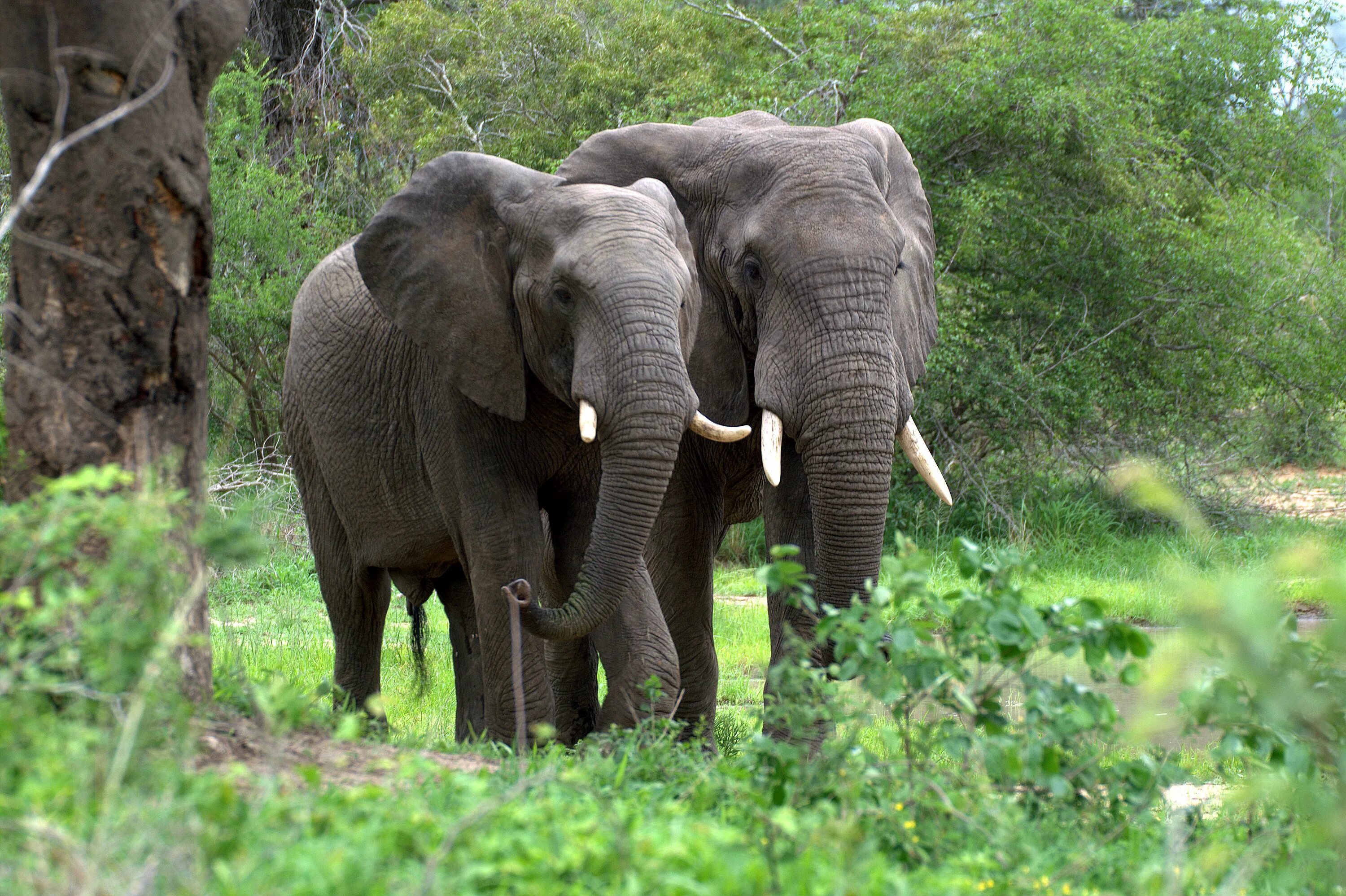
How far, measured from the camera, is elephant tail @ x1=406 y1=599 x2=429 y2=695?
25.0 feet

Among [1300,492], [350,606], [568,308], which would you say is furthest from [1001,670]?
[1300,492]

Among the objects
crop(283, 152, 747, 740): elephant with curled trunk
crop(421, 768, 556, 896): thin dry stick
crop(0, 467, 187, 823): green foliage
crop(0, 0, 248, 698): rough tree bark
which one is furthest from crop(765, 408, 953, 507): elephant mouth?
crop(0, 467, 187, 823): green foliage

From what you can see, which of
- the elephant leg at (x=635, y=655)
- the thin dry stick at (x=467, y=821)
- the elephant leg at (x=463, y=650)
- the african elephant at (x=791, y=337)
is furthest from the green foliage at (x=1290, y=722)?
the elephant leg at (x=463, y=650)

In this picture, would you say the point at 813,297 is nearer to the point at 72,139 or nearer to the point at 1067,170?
the point at 72,139

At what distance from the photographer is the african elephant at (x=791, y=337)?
17.9ft

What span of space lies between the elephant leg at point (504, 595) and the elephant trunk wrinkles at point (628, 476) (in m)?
0.59

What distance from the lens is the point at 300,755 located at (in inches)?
138

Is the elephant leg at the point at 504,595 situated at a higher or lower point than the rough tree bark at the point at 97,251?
lower

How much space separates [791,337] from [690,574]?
133 centimetres

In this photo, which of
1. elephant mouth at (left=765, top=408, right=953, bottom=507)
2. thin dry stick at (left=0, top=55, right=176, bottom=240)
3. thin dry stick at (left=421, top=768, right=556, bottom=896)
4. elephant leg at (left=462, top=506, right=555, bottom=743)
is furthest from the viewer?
elephant leg at (left=462, top=506, right=555, bottom=743)

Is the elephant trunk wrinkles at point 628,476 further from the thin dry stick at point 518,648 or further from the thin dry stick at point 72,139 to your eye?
the thin dry stick at point 72,139

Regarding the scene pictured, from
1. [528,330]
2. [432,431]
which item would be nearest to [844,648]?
[528,330]

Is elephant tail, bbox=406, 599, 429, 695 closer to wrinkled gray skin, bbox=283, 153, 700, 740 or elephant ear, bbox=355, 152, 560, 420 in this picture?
wrinkled gray skin, bbox=283, 153, 700, 740

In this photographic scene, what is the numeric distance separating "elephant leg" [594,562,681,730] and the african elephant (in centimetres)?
26
